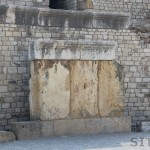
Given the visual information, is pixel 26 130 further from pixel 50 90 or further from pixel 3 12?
pixel 3 12

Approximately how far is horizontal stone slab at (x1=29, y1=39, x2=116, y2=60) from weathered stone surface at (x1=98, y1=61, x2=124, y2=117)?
27cm

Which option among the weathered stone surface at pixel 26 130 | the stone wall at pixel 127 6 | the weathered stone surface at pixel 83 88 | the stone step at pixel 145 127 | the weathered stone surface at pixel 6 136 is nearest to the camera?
the weathered stone surface at pixel 6 136

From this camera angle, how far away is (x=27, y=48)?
38.0ft

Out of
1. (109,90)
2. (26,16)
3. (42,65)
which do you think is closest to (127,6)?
(26,16)

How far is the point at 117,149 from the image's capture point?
8453mm

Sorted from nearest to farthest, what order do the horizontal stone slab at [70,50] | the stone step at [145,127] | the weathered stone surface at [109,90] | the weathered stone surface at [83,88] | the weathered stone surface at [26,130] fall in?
the weathered stone surface at [26,130], the horizontal stone slab at [70,50], the weathered stone surface at [83,88], the weathered stone surface at [109,90], the stone step at [145,127]

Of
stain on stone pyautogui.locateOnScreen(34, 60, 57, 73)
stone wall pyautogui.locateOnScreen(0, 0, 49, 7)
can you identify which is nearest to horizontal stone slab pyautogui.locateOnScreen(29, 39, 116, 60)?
stain on stone pyautogui.locateOnScreen(34, 60, 57, 73)

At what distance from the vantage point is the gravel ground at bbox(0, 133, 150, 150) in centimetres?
859

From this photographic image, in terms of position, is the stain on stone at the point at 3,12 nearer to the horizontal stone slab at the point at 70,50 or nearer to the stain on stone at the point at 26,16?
the stain on stone at the point at 26,16

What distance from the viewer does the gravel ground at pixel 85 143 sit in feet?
28.2

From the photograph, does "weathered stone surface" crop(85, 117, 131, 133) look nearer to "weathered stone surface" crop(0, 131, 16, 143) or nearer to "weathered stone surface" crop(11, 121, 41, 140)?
"weathered stone surface" crop(11, 121, 41, 140)

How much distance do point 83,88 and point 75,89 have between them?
0.21 m

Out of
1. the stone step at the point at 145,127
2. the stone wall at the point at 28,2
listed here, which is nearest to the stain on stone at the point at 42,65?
the stone step at the point at 145,127

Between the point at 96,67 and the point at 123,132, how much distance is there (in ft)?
5.65
